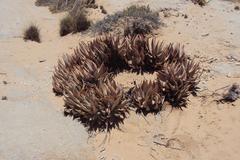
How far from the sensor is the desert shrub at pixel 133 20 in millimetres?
10516

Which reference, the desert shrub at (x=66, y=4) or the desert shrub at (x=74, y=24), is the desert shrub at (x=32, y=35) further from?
the desert shrub at (x=66, y=4)

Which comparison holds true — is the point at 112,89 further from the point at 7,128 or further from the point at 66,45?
the point at 66,45

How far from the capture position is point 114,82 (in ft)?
25.9

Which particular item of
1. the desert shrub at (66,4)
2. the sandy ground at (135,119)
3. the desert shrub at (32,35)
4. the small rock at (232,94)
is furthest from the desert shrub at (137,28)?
the small rock at (232,94)

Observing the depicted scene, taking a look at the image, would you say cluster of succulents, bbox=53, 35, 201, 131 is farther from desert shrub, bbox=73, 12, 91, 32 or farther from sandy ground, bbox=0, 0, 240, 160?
desert shrub, bbox=73, 12, 91, 32

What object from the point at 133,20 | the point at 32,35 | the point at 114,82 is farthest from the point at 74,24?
the point at 114,82

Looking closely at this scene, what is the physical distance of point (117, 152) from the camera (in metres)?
7.26

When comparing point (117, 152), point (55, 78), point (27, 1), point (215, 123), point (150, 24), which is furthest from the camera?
point (27, 1)

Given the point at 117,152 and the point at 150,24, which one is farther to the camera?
the point at 150,24

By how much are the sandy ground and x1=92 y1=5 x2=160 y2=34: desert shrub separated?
0.32 m

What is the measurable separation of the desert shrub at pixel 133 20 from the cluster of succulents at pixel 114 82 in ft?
4.25

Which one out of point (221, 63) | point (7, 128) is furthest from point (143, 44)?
point (7, 128)

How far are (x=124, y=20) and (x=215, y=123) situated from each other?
4.00m

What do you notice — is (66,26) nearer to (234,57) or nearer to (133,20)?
(133,20)
